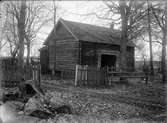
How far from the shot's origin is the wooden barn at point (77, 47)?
64.6 feet

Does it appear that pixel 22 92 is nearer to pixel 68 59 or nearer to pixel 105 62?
pixel 68 59

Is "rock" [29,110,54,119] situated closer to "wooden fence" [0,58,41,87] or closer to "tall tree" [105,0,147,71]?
"wooden fence" [0,58,41,87]

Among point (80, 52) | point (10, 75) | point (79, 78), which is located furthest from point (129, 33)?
point (10, 75)

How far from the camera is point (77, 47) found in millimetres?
19438

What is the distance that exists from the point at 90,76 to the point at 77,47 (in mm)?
6826

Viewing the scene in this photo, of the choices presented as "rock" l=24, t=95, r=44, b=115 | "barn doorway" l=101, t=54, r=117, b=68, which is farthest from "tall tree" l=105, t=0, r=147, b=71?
"rock" l=24, t=95, r=44, b=115

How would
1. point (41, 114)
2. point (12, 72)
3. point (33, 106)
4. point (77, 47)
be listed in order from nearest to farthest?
point (41, 114), point (33, 106), point (12, 72), point (77, 47)

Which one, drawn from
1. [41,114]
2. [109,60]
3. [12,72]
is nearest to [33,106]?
[41,114]

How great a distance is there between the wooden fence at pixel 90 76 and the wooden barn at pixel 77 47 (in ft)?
16.0

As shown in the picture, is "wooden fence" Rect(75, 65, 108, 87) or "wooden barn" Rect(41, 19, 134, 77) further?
"wooden barn" Rect(41, 19, 134, 77)

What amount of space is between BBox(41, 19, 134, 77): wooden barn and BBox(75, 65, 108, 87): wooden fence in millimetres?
4872

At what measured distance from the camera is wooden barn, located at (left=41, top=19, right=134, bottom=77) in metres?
19.7

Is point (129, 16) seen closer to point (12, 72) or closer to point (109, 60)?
point (109, 60)

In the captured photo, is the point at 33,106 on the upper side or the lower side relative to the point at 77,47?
lower
